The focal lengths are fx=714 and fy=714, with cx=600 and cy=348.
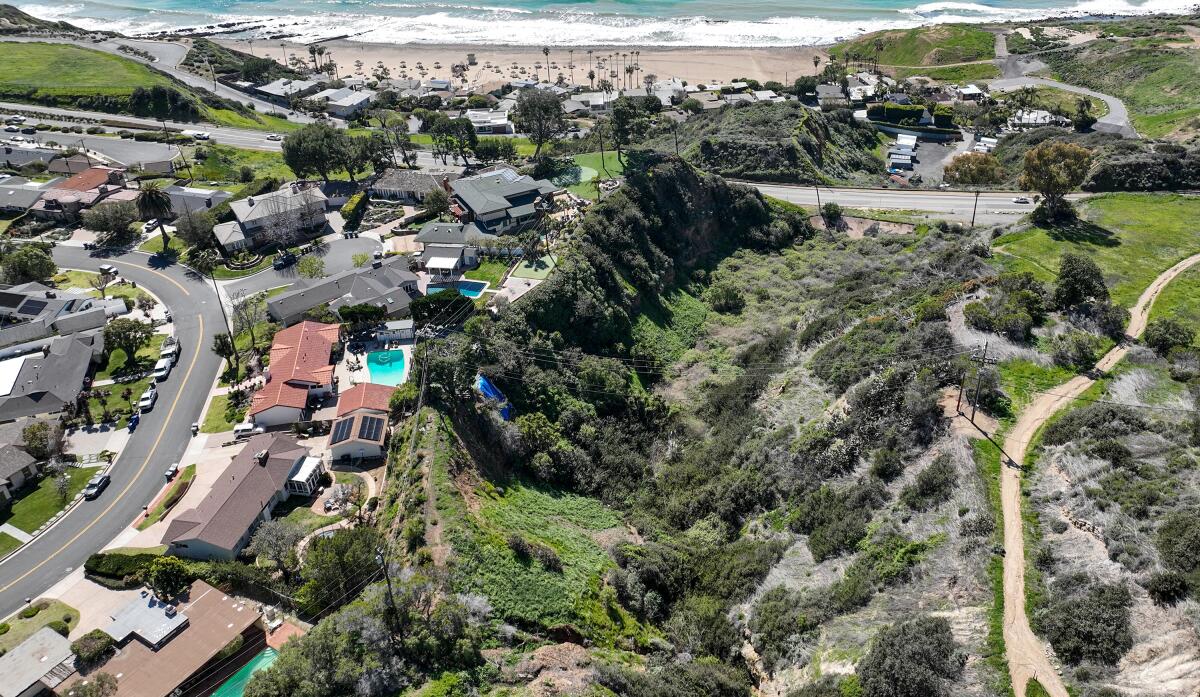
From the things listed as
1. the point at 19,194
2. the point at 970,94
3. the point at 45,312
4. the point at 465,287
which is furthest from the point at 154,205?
the point at 970,94

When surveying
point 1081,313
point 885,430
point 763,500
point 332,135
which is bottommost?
A: point 763,500

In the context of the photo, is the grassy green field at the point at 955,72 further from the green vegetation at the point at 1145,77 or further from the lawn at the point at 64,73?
the lawn at the point at 64,73

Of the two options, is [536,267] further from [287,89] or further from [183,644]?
[287,89]

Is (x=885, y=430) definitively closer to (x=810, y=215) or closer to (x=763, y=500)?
(x=763, y=500)

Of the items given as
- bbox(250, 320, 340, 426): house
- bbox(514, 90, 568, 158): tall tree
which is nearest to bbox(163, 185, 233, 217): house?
bbox(250, 320, 340, 426): house

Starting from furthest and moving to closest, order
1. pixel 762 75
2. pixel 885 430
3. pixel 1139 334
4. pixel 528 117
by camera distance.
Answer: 1. pixel 762 75
2. pixel 528 117
3. pixel 1139 334
4. pixel 885 430

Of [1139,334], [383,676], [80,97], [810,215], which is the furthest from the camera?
[80,97]

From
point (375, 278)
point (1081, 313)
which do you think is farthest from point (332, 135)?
point (1081, 313)

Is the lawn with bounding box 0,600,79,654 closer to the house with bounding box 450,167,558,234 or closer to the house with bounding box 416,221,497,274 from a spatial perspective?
the house with bounding box 416,221,497,274
